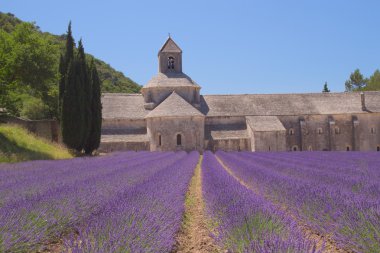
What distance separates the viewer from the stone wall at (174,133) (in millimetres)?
35875

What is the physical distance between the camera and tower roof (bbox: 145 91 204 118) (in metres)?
35.8

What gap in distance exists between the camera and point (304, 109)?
138 feet

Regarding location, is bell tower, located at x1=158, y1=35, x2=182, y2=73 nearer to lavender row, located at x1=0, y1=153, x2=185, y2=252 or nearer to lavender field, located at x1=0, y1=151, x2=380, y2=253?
lavender field, located at x1=0, y1=151, x2=380, y2=253

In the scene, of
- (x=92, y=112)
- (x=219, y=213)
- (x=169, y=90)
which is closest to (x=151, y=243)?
(x=219, y=213)

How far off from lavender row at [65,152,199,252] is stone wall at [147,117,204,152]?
28.3 m

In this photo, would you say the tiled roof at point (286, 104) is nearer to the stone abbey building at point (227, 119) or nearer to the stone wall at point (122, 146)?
the stone abbey building at point (227, 119)

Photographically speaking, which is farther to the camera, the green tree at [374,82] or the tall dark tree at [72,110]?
the green tree at [374,82]

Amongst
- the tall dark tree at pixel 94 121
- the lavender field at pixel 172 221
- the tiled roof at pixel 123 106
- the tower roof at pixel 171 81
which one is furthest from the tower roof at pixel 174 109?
the lavender field at pixel 172 221

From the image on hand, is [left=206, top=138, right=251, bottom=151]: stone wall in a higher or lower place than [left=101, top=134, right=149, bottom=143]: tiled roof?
lower

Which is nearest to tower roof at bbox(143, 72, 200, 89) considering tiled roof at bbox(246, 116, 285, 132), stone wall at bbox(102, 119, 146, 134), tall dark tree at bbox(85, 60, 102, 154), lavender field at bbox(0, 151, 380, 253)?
stone wall at bbox(102, 119, 146, 134)

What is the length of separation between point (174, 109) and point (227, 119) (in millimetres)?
6748

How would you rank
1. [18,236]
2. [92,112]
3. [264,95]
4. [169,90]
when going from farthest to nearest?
[264,95] < [169,90] < [92,112] < [18,236]

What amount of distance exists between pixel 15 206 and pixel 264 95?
134 ft

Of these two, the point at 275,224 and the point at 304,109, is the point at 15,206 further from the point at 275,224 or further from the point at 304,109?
the point at 304,109
